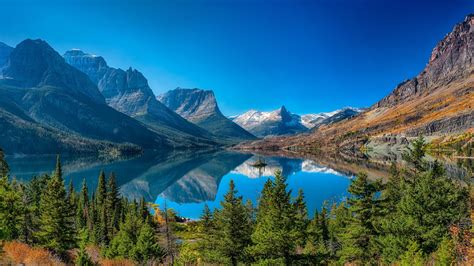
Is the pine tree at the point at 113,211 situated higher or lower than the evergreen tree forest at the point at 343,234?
lower

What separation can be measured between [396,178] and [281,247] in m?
29.9

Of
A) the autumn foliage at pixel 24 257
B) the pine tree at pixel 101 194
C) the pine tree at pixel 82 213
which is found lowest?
the pine tree at pixel 82 213

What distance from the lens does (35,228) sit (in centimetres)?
5206

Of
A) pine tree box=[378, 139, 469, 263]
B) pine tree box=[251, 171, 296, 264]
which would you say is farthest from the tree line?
pine tree box=[378, 139, 469, 263]

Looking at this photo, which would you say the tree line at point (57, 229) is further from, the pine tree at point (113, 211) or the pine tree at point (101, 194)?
the pine tree at point (101, 194)

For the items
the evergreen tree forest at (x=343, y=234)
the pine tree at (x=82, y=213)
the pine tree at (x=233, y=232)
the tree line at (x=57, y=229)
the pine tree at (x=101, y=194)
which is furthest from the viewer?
the pine tree at (x=101, y=194)

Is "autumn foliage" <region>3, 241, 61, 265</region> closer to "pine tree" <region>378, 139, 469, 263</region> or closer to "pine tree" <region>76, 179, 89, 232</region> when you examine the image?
"pine tree" <region>378, 139, 469, 263</region>

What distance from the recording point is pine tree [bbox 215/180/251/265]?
1248 inches

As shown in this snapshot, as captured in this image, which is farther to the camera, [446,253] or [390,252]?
[390,252]

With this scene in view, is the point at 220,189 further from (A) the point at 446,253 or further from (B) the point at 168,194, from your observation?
(A) the point at 446,253

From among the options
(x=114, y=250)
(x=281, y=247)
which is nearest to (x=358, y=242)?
(x=281, y=247)

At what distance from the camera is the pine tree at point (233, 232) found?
31.7 m

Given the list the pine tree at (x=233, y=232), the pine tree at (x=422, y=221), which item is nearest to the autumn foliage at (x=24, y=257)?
the pine tree at (x=233, y=232)

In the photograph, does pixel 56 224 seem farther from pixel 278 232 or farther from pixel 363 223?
pixel 363 223
